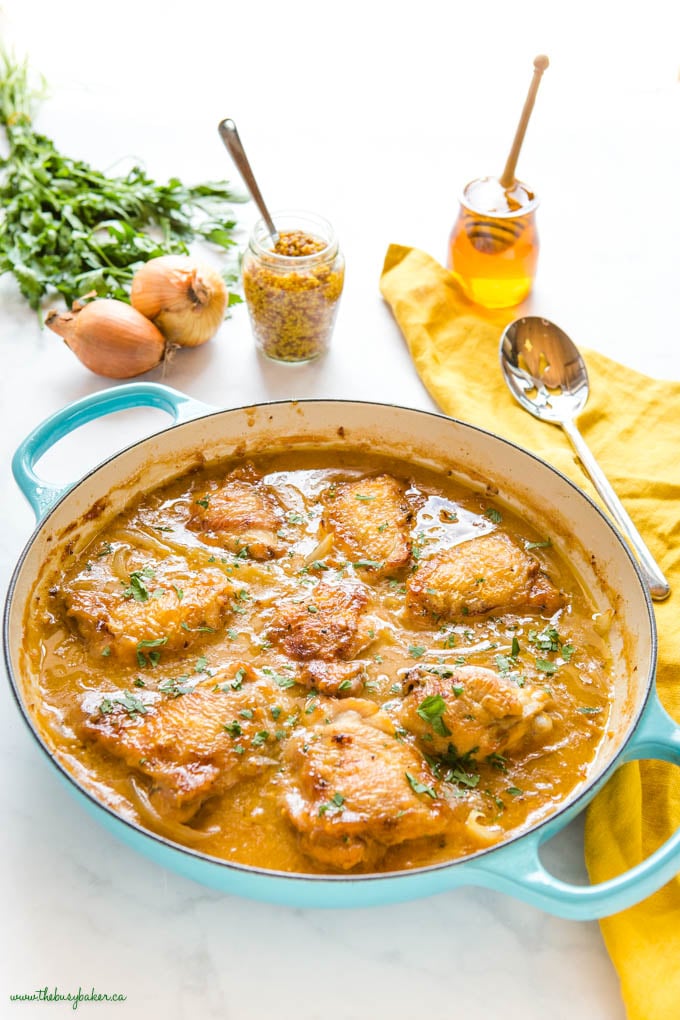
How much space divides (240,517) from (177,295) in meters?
1.12

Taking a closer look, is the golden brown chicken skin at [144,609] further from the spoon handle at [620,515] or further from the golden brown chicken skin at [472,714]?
the spoon handle at [620,515]

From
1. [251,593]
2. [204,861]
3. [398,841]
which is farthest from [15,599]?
[398,841]

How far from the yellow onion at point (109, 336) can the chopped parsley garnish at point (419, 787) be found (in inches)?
79.8

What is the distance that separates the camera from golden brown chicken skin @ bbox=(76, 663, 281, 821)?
7.71ft

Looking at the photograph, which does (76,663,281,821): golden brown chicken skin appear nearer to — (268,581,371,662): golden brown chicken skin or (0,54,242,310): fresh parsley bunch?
(268,581,371,662): golden brown chicken skin

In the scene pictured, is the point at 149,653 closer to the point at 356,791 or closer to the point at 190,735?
the point at 190,735

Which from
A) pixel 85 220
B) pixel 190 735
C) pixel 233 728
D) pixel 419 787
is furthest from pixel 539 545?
pixel 85 220

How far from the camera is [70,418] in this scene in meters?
3.04

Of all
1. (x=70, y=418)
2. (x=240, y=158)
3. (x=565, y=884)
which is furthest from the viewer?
(x=240, y=158)

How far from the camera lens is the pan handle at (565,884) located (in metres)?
2.00

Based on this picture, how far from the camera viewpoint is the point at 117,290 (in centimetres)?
391

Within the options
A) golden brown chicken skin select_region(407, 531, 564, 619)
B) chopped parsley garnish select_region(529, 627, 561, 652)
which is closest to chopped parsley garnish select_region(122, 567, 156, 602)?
golden brown chicken skin select_region(407, 531, 564, 619)

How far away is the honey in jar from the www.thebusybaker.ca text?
2.95 metres

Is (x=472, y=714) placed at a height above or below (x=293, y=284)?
below
